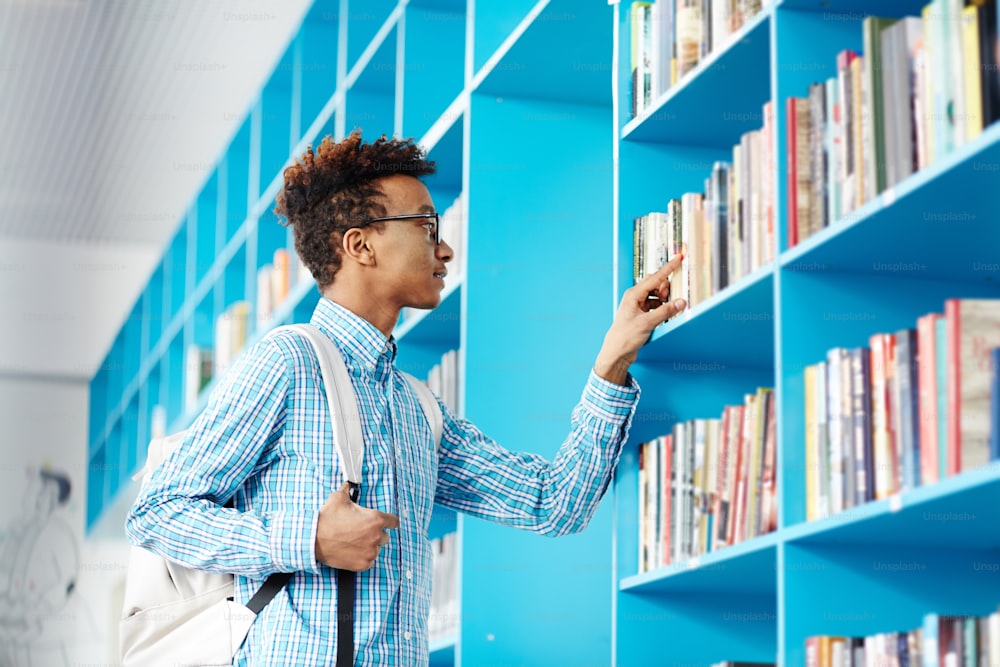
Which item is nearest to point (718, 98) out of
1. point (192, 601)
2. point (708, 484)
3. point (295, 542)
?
point (708, 484)

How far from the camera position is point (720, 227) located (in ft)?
6.78

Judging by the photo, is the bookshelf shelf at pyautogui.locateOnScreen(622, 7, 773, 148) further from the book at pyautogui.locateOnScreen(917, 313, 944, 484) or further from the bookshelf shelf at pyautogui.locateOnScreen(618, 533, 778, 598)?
the bookshelf shelf at pyautogui.locateOnScreen(618, 533, 778, 598)

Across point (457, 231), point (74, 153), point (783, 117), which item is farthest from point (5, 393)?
point (783, 117)

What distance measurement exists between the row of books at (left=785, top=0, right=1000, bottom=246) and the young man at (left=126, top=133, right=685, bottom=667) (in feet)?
1.38

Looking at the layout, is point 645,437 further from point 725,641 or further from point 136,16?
point 136,16

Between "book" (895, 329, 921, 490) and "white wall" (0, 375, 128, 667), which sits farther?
"white wall" (0, 375, 128, 667)

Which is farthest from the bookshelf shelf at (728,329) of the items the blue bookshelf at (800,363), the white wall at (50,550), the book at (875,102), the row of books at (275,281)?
the white wall at (50,550)

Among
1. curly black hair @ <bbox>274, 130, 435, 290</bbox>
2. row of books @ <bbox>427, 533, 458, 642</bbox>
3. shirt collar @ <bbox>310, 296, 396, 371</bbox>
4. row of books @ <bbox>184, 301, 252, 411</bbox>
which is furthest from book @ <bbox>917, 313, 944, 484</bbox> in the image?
row of books @ <bbox>184, 301, 252, 411</bbox>

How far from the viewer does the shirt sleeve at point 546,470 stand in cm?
225

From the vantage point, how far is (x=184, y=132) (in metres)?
5.87

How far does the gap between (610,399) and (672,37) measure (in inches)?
→ 24.7

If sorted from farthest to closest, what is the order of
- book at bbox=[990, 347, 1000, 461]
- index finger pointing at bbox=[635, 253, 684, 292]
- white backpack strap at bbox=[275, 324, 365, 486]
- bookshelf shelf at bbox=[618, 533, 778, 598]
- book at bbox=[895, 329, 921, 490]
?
index finger pointing at bbox=[635, 253, 684, 292] → white backpack strap at bbox=[275, 324, 365, 486] → bookshelf shelf at bbox=[618, 533, 778, 598] → book at bbox=[895, 329, 921, 490] → book at bbox=[990, 347, 1000, 461]

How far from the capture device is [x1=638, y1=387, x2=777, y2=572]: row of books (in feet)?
6.25

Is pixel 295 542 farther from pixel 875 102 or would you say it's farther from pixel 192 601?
pixel 875 102
